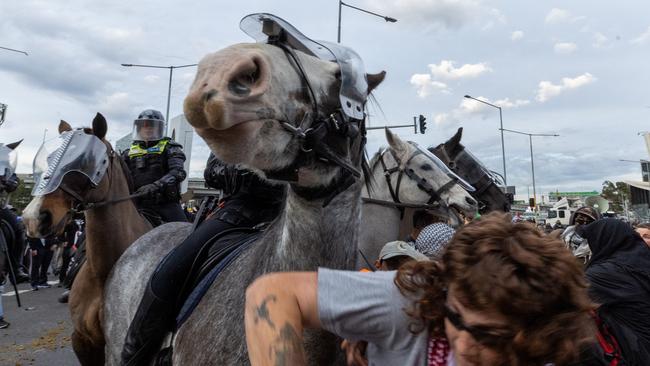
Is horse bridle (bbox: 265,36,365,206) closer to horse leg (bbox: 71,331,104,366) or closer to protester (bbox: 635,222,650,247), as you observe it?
horse leg (bbox: 71,331,104,366)

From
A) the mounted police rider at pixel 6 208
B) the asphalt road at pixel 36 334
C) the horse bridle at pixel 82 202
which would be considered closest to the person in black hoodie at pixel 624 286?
the horse bridle at pixel 82 202

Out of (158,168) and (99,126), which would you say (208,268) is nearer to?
(99,126)

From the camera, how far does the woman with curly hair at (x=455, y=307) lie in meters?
1.24

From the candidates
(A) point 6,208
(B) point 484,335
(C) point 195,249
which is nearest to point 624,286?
(B) point 484,335

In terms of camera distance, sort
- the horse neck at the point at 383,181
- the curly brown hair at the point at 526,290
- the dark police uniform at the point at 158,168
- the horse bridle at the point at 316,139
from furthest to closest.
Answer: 1. the dark police uniform at the point at 158,168
2. the horse neck at the point at 383,181
3. the horse bridle at the point at 316,139
4. the curly brown hair at the point at 526,290

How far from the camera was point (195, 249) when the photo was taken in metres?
2.85

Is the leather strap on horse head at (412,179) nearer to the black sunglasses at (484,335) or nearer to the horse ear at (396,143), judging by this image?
the horse ear at (396,143)

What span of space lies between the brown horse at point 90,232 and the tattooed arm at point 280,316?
326 cm

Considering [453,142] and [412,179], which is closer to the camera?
[412,179]

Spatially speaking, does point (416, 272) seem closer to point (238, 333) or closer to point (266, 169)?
point (266, 169)

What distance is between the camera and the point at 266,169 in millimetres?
1852

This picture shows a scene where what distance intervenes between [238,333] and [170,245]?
1.84 m

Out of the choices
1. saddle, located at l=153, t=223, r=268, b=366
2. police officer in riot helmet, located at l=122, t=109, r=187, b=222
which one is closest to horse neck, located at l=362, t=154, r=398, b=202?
police officer in riot helmet, located at l=122, t=109, r=187, b=222

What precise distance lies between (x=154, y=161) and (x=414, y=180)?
3.02 metres
